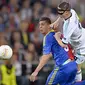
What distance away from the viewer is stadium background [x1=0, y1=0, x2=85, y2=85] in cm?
1605

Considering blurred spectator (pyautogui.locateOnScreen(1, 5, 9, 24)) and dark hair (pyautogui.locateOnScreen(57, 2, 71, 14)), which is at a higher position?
dark hair (pyautogui.locateOnScreen(57, 2, 71, 14))

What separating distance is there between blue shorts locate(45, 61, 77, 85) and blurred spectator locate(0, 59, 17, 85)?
156 inches

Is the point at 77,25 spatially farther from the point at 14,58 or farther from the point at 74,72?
the point at 14,58

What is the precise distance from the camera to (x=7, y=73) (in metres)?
15.1

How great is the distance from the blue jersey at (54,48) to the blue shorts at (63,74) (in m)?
0.12

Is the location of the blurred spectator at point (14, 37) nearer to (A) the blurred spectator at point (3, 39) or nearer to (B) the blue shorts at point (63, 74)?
(A) the blurred spectator at point (3, 39)

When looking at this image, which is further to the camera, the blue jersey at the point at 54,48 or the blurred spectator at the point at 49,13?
the blurred spectator at the point at 49,13

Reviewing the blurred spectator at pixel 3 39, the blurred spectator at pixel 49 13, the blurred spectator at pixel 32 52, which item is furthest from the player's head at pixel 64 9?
the blurred spectator at pixel 49 13

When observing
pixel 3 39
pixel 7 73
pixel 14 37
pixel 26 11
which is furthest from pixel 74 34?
pixel 26 11

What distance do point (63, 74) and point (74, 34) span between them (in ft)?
2.56

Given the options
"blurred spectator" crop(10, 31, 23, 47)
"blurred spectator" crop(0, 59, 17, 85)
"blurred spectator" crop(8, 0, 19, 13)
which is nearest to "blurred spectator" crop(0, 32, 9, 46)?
"blurred spectator" crop(10, 31, 23, 47)

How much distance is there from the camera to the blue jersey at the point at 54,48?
36.5 feet

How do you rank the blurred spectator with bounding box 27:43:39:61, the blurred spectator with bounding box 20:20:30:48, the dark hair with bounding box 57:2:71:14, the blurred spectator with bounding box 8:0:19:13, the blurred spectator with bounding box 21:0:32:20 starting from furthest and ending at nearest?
the blurred spectator with bounding box 8:0:19:13
the blurred spectator with bounding box 21:0:32:20
the blurred spectator with bounding box 20:20:30:48
the blurred spectator with bounding box 27:43:39:61
the dark hair with bounding box 57:2:71:14

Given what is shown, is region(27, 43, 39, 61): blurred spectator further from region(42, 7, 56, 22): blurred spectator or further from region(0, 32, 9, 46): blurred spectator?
region(42, 7, 56, 22): blurred spectator
